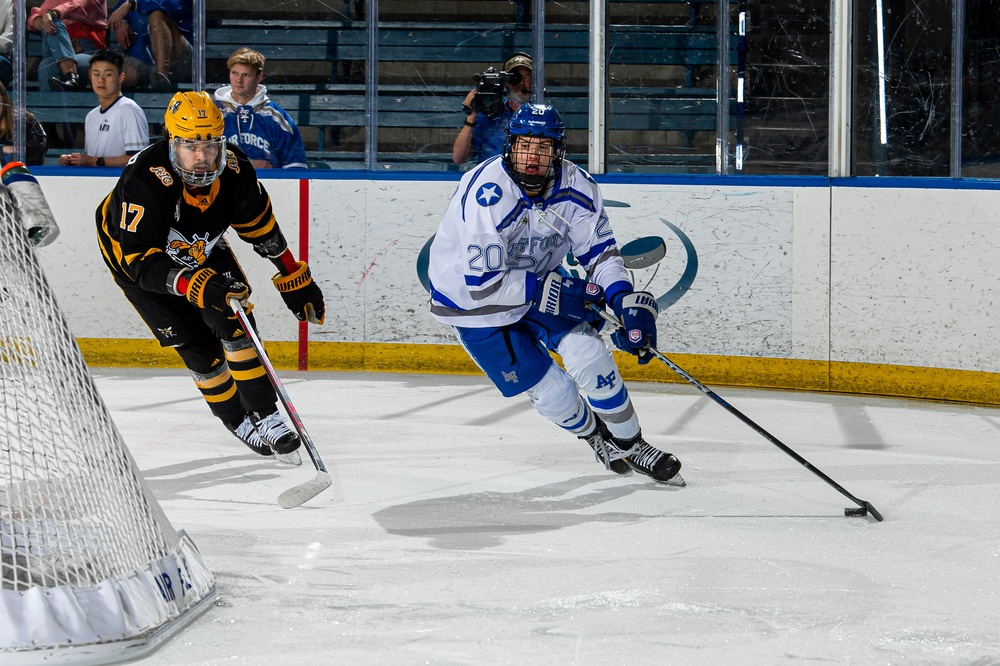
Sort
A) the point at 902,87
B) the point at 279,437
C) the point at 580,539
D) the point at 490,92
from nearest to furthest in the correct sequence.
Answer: the point at 580,539, the point at 279,437, the point at 902,87, the point at 490,92

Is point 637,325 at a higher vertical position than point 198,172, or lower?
lower

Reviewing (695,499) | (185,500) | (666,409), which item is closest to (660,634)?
(695,499)

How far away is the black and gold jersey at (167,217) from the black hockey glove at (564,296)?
966mm

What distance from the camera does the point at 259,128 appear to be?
5746 millimetres

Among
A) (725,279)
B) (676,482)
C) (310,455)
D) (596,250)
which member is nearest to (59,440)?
(310,455)

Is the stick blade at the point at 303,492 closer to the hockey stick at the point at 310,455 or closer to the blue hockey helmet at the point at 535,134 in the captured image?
the hockey stick at the point at 310,455

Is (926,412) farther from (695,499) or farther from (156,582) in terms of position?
(156,582)

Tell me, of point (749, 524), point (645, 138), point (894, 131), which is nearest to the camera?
point (749, 524)

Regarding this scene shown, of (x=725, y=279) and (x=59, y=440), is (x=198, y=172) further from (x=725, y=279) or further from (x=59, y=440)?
(x=725, y=279)

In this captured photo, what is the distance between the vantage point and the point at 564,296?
3.28m

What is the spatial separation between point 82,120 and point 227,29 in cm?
78

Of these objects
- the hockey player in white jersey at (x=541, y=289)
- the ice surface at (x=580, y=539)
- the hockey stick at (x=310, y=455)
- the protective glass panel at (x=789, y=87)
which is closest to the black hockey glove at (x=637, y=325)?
the hockey player in white jersey at (x=541, y=289)

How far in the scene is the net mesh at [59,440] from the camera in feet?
7.32

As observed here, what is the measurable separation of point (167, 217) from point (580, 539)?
147 centimetres
